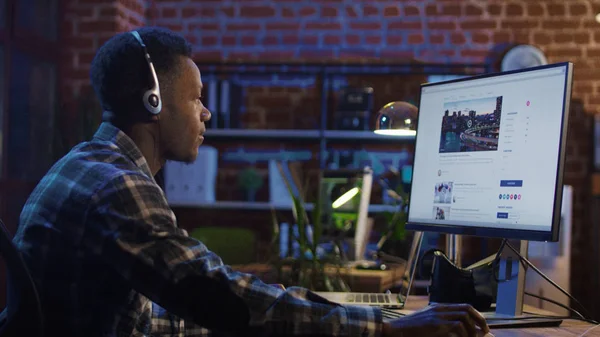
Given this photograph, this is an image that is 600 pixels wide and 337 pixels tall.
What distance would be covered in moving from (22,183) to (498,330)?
2.83 meters

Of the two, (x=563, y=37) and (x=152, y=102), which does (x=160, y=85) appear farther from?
(x=563, y=37)

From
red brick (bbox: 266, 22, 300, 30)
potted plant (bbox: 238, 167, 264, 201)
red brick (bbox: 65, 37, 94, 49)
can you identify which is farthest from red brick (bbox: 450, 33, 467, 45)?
red brick (bbox: 65, 37, 94, 49)

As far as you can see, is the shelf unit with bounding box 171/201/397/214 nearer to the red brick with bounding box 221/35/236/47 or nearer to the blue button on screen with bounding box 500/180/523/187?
the red brick with bounding box 221/35/236/47

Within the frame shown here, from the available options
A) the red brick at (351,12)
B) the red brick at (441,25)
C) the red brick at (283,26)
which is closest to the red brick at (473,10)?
the red brick at (441,25)

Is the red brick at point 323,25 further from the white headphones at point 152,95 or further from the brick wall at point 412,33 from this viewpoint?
the white headphones at point 152,95

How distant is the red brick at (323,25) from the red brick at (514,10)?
1148 mm

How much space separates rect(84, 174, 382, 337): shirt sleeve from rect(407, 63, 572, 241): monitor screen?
0.56 metres

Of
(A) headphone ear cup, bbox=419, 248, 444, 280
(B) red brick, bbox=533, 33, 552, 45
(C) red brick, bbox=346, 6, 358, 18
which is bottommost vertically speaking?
(A) headphone ear cup, bbox=419, 248, 444, 280

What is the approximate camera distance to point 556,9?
15.1 ft

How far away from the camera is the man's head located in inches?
45.9

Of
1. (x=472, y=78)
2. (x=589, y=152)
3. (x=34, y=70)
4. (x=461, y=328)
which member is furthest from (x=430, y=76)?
(x=461, y=328)

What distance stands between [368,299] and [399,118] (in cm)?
59

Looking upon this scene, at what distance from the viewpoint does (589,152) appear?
4512 mm

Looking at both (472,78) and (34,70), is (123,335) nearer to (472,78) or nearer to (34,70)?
(472,78)
